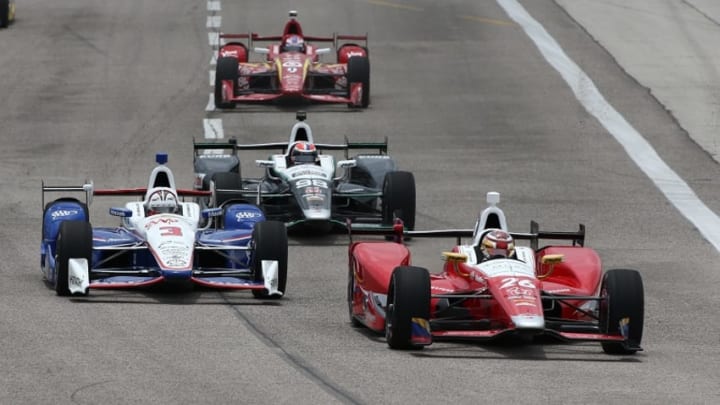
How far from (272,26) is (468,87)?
826 cm

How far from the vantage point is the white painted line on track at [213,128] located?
37.0m

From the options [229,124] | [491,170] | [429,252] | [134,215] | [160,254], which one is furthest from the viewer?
[229,124]

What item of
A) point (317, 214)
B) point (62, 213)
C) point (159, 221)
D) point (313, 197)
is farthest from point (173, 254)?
point (313, 197)

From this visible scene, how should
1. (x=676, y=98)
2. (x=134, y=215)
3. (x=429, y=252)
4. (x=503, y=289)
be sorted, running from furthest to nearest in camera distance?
(x=676, y=98) < (x=429, y=252) < (x=134, y=215) < (x=503, y=289)

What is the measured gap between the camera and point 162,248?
71.3ft

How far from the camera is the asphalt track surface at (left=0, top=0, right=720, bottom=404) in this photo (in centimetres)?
1675

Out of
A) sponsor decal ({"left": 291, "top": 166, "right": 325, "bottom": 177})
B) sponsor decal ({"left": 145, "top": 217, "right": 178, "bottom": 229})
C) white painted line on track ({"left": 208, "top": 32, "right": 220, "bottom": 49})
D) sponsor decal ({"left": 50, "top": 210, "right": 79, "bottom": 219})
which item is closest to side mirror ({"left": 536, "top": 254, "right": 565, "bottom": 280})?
sponsor decal ({"left": 145, "top": 217, "right": 178, "bottom": 229})

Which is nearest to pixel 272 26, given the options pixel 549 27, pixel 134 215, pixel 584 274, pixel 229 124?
pixel 549 27

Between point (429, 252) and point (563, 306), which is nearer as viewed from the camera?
point (563, 306)

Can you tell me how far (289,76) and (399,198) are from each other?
11.5 m

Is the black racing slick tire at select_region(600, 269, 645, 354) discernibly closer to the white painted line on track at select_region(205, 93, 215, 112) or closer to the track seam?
the track seam

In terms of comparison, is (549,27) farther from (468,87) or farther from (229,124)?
(229,124)

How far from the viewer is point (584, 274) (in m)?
20.2

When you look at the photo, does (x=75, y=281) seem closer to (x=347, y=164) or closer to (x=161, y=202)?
(x=161, y=202)
